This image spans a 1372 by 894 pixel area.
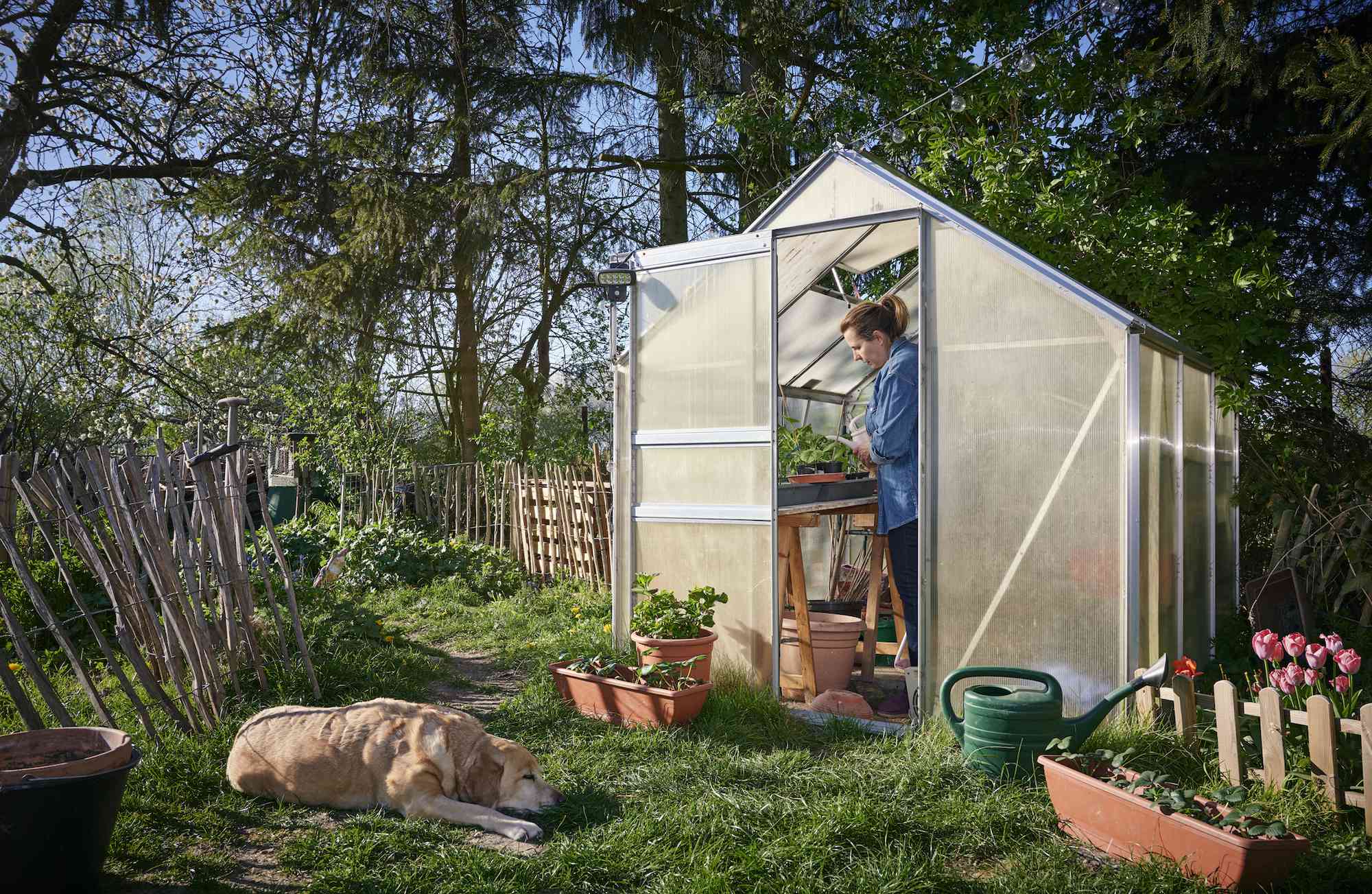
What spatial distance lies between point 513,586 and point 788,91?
5682 mm

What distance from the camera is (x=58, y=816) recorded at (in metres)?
2.69

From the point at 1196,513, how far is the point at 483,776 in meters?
4.37

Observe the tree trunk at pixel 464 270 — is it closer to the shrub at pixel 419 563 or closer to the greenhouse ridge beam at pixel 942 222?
the shrub at pixel 419 563

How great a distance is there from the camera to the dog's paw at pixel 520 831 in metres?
3.32

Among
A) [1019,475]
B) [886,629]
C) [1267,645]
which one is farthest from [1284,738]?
[886,629]

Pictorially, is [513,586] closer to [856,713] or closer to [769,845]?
[856,713]

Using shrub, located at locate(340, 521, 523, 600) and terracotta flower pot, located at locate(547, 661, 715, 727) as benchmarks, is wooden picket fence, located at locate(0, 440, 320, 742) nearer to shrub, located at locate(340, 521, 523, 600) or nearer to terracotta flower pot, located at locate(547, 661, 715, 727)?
terracotta flower pot, located at locate(547, 661, 715, 727)

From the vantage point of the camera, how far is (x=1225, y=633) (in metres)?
5.49

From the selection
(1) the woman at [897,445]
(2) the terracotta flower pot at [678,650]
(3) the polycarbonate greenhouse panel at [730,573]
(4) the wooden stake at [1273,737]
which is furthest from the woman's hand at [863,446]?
(4) the wooden stake at [1273,737]

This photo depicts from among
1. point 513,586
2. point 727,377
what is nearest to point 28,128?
point 513,586

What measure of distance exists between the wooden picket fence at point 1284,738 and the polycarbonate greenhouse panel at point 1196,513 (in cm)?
142

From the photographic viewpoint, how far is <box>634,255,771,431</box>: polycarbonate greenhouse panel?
529 cm

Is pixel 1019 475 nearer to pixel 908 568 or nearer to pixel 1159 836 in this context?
pixel 908 568

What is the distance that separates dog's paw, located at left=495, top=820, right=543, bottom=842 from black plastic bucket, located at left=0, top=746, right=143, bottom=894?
49.5 inches
